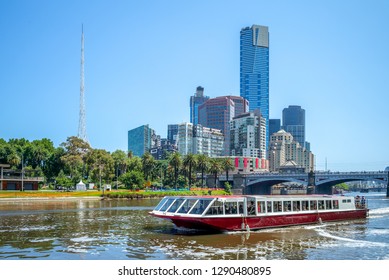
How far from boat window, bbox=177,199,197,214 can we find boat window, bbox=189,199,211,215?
2.07 feet

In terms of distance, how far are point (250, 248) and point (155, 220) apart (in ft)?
71.8

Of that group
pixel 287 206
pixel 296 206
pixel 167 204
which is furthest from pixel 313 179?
pixel 167 204

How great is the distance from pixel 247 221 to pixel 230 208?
2.33 meters

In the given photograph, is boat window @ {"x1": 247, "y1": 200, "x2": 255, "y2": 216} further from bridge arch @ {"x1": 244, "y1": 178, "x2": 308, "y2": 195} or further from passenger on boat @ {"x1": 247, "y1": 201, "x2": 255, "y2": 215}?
bridge arch @ {"x1": 244, "y1": 178, "x2": 308, "y2": 195}

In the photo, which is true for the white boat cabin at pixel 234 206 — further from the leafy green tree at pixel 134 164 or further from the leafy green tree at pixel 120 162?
the leafy green tree at pixel 134 164

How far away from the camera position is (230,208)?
140ft

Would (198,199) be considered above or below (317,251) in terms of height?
above

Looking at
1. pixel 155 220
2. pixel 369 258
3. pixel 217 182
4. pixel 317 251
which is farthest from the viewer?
pixel 217 182

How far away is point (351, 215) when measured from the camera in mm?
59250

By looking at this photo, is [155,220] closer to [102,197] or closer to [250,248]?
[250,248]

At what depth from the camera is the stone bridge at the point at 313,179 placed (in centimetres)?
14479

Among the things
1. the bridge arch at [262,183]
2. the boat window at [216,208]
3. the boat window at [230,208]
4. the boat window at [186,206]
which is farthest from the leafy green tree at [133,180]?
the boat window at [216,208]

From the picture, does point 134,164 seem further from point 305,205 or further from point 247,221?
point 247,221
